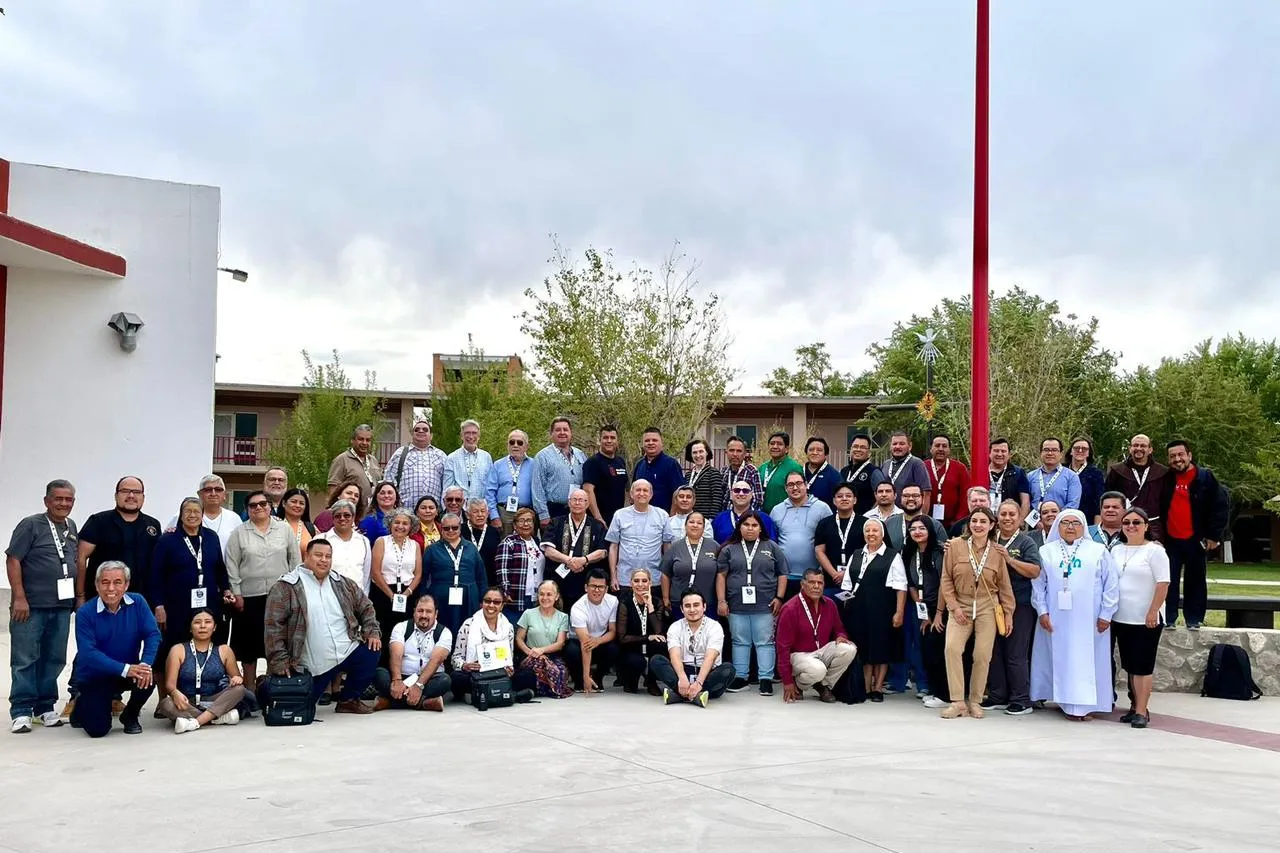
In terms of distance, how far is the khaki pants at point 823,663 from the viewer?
33.5 ft

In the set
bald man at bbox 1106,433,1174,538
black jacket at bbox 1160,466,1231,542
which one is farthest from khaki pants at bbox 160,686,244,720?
black jacket at bbox 1160,466,1231,542

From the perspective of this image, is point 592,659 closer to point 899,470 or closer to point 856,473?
point 856,473

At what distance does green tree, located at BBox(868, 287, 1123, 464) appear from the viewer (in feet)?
127

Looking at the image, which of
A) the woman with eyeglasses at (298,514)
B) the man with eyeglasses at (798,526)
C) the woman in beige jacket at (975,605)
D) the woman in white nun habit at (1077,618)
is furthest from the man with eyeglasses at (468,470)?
the woman in white nun habit at (1077,618)

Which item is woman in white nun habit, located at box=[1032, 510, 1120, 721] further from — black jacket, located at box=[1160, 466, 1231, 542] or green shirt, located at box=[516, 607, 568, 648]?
green shirt, located at box=[516, 607, 568, 648]

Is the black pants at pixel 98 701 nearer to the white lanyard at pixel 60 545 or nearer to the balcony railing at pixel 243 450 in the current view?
the white lanyard at pixel 60 545

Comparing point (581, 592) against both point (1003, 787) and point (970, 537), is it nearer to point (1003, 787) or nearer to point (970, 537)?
point (970, 537)

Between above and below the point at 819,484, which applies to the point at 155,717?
below

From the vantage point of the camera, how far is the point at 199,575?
894 centimetres

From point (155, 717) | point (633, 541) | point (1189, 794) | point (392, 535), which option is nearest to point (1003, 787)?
point (1189, 794)

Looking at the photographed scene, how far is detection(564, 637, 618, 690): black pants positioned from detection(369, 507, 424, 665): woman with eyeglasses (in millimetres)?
1480

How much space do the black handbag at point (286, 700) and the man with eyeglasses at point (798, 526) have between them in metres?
4.53

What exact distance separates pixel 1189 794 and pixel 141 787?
6.04 m

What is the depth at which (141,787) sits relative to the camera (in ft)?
21.8
